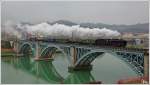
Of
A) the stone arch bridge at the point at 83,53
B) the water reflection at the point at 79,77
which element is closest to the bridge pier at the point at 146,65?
the stone arch bridge at the point at 83,53

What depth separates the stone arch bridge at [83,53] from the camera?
17.2 m

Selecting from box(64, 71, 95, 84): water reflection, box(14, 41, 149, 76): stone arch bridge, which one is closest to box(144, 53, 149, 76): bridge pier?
box(14, 41, 149, 76): stone arch bridge

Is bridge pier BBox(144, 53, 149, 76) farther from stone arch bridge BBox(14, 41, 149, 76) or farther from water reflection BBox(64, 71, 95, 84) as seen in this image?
water reflection BBox(64, 71, 95, 84)

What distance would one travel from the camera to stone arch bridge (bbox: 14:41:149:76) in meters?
17.2

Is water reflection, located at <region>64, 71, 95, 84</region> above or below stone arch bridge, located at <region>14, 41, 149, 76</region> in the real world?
below

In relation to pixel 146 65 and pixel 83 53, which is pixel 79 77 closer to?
pixel 83 53

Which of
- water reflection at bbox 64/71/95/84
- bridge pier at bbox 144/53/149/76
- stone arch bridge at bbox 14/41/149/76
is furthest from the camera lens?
water reflection at bbox 64/71/95/84

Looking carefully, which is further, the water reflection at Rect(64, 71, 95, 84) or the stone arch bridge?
the water reflection at Rect(64, 71, 95, 84)

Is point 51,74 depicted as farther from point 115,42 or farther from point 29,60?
point 29,60

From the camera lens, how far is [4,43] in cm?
4472

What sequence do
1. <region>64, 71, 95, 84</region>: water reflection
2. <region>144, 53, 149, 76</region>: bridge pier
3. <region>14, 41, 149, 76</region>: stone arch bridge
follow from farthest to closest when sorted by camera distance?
<region>64, 71, 95, 84</region>: water reflection
<region>14, 41, 149, 76</region>: stone arch bridge
<region>144, 53, 149, 76</region>: bridge pier

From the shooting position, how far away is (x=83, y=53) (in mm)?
24078

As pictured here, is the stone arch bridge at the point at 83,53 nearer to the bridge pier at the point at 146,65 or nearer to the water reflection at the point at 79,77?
the bridge pier at the point at 146,65

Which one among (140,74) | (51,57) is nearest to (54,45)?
(51,57)
